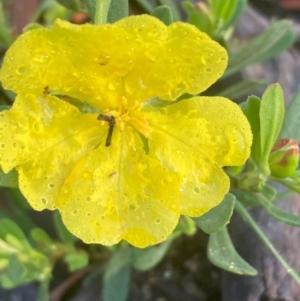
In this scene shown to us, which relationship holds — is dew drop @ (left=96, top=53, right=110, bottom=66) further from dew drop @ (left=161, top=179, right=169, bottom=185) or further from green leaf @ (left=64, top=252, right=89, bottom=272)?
green leaf @ (left=64, top=252, right=89, bottom=272)

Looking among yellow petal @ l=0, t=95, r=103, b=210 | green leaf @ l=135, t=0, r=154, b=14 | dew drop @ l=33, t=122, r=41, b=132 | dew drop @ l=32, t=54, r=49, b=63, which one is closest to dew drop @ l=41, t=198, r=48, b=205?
yellow petal @ l=0, t=95, r=103, b=210

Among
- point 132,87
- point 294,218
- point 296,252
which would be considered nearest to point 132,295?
point 296,252

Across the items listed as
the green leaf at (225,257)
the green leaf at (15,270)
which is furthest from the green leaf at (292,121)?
the green leaf at (15,270)

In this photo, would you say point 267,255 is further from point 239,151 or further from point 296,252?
point 239,151

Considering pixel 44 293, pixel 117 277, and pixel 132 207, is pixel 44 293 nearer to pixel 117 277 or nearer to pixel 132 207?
pixel 117 277

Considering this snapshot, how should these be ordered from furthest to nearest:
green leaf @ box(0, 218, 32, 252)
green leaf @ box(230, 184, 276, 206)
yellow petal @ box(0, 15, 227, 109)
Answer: green leaf @ box(0, 218, 32, 252)
green leaf @ box(230, 184, 276, 206)
yellow petal @ box(0, 15, 227, 109)
